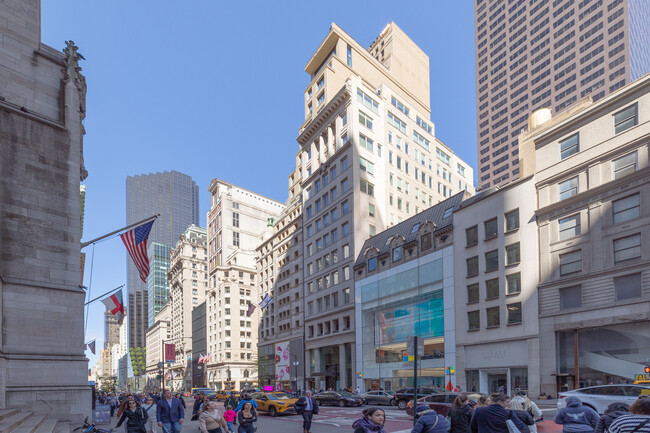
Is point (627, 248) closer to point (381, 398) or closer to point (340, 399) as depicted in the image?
point (381, 398)

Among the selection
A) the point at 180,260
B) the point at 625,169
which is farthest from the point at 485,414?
the point at 180,260

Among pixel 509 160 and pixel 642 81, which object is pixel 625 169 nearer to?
pixel 642 81

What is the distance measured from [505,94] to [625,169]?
10766 cm

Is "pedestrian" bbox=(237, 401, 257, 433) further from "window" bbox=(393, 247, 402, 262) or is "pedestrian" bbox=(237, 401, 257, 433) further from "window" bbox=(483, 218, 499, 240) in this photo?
"window" bbox=(393, 247, 402, 262)

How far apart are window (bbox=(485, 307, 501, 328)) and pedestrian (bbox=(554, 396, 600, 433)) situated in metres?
34.0

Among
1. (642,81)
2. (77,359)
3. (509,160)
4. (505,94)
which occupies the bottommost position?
(77,359)

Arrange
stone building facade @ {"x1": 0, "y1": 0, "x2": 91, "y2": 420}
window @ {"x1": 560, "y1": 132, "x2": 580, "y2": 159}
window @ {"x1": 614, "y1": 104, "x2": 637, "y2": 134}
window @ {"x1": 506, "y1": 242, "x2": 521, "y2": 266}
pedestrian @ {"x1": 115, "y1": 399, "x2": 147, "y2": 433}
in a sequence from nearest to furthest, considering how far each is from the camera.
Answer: pedestrian @ {"x1": 115, "y1": 399, "x2": 147, "y2": 433}
stone building facade @ {"x1": 0, "y1": 0, "x2": 91, "y2": 420}
window @ {"x1": 614, "y1": 104, "x2": 637, "y2": 134}
window @ {"x1": 560, "y1": 132, "x2": 580, "y2": 159}
window @ {"x1": 506, "y1": 242, "x2": 521, "y2": 266}

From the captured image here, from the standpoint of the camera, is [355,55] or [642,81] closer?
[642,81]

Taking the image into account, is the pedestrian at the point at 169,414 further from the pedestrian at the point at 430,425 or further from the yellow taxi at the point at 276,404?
the yellow taxi at the point at 276,404

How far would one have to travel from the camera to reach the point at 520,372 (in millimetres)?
38969

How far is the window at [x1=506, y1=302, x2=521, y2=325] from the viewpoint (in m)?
39.7

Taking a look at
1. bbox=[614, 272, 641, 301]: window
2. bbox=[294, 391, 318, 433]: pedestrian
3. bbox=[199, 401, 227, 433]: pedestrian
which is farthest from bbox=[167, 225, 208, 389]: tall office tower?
bbox=[199, 401, 227, 433]: pedestrian

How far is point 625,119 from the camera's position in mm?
34469

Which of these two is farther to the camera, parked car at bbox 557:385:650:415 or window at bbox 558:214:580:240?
window at bbox 558:214:580:240
